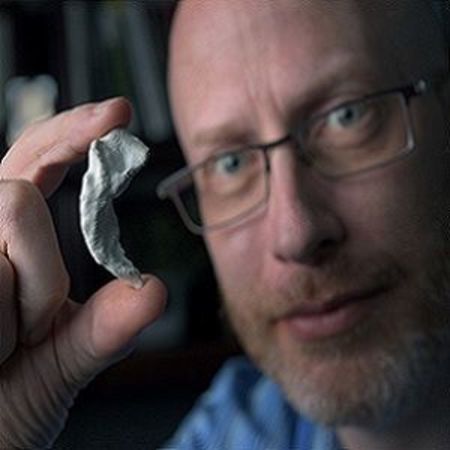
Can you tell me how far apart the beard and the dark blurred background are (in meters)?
0.04

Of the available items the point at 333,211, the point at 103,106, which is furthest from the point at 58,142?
the point at 333,211

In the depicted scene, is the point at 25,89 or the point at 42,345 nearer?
the point at 42,345

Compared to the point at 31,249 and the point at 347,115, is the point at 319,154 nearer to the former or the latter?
the point at 347,115

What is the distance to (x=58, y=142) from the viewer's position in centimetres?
27

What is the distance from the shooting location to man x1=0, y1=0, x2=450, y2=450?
317mm

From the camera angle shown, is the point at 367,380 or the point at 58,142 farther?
the point at 367,380

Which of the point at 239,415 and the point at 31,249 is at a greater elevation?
the point at 31,249

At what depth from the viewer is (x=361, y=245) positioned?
346 mm

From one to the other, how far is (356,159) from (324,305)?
0.06m

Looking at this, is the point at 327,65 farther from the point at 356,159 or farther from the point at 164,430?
the point at 164,430

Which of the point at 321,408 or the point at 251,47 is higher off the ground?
the point at 251,47

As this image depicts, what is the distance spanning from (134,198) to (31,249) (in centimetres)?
9

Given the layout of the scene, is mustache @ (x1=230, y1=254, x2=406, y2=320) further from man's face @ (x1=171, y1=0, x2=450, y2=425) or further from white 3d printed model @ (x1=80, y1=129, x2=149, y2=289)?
white 3d printed model @ (x1=80, y1=129, x2=149, y2=289)

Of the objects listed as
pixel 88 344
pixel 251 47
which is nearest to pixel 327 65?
pixel 251 47
